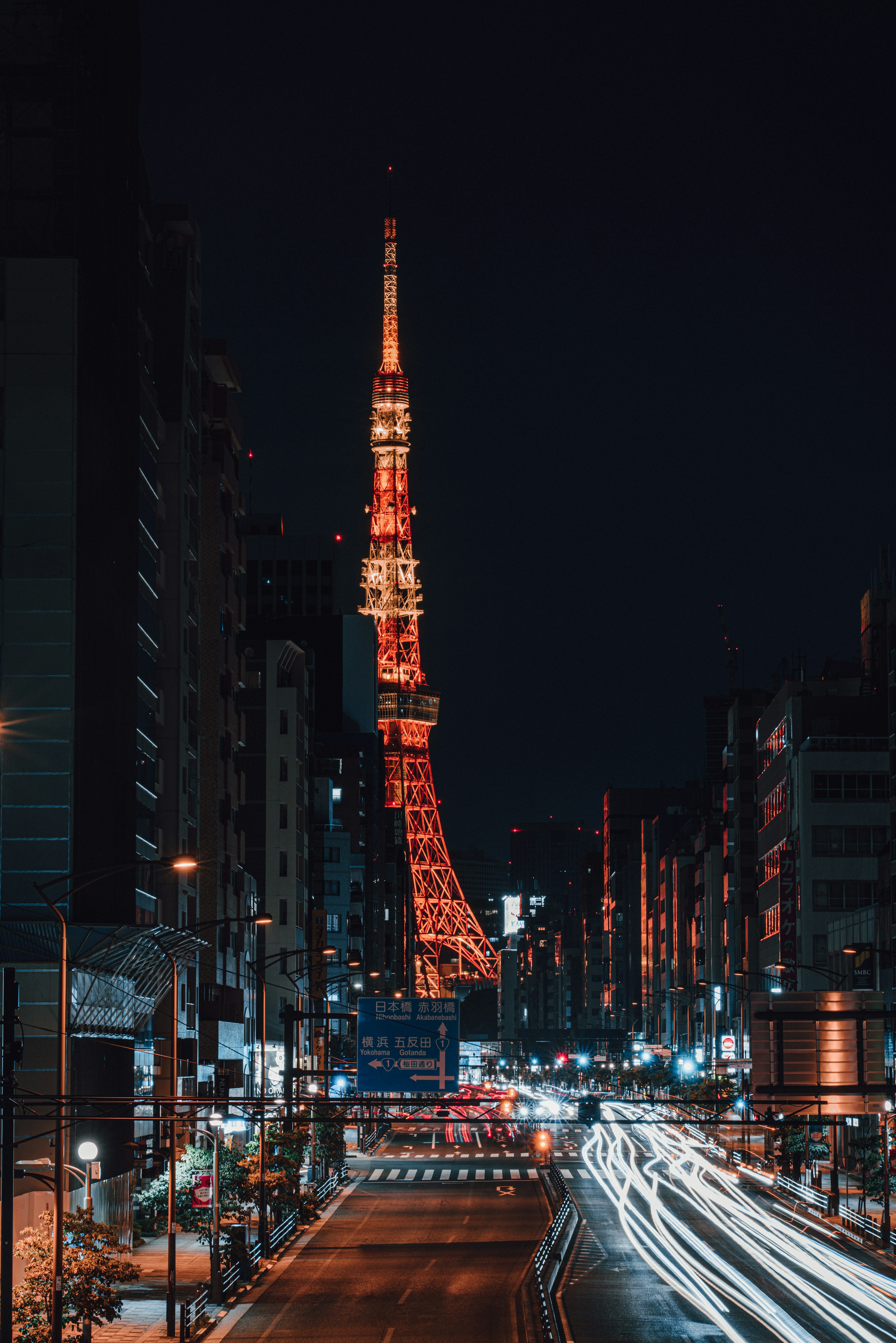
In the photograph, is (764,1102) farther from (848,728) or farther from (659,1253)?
(848,728)

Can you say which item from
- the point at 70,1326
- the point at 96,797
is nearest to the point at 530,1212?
the point at 96,797

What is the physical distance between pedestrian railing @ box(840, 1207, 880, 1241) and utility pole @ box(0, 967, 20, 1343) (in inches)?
1452

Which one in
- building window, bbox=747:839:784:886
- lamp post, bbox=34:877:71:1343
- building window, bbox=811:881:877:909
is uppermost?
building window, bbox=747:839:784:886

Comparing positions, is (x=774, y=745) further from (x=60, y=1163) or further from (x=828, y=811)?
(x=60, y=1163)

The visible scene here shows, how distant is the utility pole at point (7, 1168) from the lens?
105 feet

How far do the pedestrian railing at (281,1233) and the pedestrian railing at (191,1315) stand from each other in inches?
477

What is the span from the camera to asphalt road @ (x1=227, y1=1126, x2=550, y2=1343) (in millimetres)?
42406

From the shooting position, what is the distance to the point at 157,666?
85250 millimetres

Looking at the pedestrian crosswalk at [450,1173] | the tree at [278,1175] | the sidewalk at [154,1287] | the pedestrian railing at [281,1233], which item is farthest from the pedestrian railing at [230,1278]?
the pedestrian crosswalk at [450,1173]

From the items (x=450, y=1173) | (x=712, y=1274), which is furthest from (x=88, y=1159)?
(x=450, y=1173)

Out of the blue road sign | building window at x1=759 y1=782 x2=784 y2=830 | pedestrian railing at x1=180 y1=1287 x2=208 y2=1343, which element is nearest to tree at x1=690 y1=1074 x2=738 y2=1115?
building window at x1=759 y1=782 x2=784 y2=830

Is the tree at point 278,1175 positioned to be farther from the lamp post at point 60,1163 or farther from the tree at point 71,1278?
the lamp post at point 60,1163

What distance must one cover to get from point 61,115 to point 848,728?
90.0m

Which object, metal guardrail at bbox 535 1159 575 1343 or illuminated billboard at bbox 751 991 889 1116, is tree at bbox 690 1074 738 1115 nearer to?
metal guardrail at bbox 535 1159 575 1343
